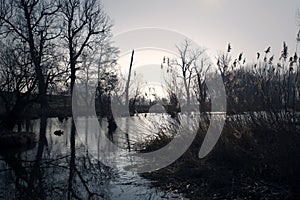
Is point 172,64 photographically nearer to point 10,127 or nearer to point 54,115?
point 10,127

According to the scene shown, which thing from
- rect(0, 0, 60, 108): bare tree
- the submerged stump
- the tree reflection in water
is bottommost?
the tree reflection in water

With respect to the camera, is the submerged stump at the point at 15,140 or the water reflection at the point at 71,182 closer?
the water reflection at the point at 71,182

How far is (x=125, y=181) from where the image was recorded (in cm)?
661

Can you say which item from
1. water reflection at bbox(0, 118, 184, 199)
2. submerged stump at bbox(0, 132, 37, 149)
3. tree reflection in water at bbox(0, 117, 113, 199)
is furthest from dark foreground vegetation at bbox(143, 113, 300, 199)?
submerged stump at bbox(0, 132, 37, 149)

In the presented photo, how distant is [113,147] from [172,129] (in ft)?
12.4

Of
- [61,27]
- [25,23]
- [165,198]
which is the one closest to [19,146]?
[165,198]

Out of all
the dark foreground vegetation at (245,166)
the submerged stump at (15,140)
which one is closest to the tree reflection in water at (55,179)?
the dark foreground vegetation at (245,166)

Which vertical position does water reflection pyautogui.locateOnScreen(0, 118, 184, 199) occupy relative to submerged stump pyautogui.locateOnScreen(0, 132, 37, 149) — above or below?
below

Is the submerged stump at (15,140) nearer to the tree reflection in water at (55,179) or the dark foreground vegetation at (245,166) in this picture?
the tree reflection in water at (55,179)

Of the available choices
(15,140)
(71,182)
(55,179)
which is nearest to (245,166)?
(71,182)

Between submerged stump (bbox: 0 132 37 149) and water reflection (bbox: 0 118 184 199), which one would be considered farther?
submerged stump (bbox: 0 132 37 149)

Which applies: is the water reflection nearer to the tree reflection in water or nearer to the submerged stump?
the tree reflection in water

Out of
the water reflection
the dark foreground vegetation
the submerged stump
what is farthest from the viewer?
the submerged stump

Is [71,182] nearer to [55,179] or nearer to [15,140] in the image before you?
[55,179]
